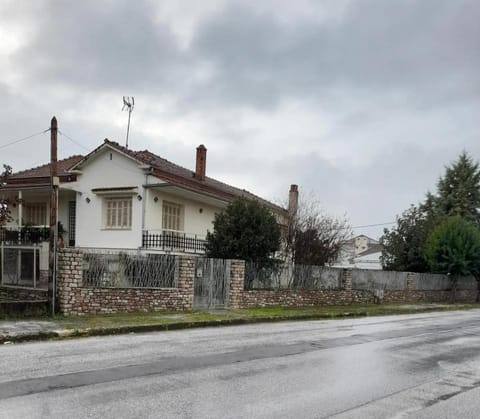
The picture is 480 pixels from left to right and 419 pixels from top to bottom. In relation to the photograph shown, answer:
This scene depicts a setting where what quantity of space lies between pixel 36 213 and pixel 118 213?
5641 millimetres

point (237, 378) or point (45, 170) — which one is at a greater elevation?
point (45, 170)

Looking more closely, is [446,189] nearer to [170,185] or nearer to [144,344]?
[170,185]

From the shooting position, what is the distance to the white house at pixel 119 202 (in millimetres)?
24953

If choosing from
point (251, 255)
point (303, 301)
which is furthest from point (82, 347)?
point (303, 301)

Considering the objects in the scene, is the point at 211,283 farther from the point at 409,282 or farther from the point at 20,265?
the point at 409,282

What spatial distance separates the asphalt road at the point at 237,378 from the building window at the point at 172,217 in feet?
45.7

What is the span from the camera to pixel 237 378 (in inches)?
307

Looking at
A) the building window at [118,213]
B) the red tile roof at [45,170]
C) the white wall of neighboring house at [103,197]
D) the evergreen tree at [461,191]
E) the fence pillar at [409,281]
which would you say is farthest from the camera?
the evergreen tree at [461,191]

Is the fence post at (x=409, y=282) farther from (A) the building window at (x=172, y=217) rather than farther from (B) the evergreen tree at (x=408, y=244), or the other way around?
(A) the building window at (x=172, y=217)

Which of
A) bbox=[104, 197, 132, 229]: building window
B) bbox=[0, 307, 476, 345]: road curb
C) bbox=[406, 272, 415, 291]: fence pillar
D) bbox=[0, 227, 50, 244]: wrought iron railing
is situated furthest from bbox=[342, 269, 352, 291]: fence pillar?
bbox=[0, 227, 50, 244]: wrought iron railing

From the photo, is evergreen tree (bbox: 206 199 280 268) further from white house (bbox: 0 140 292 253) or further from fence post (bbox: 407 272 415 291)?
fence post (bbox: 407 272 415 291)

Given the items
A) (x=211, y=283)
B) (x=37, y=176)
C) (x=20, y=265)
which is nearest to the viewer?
(x=211, y=283)

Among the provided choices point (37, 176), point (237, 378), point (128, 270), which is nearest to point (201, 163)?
point (37, 176)

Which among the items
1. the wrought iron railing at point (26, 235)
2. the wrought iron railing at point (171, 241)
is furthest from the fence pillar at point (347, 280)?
the wrought iron railing at point (26, 235)
